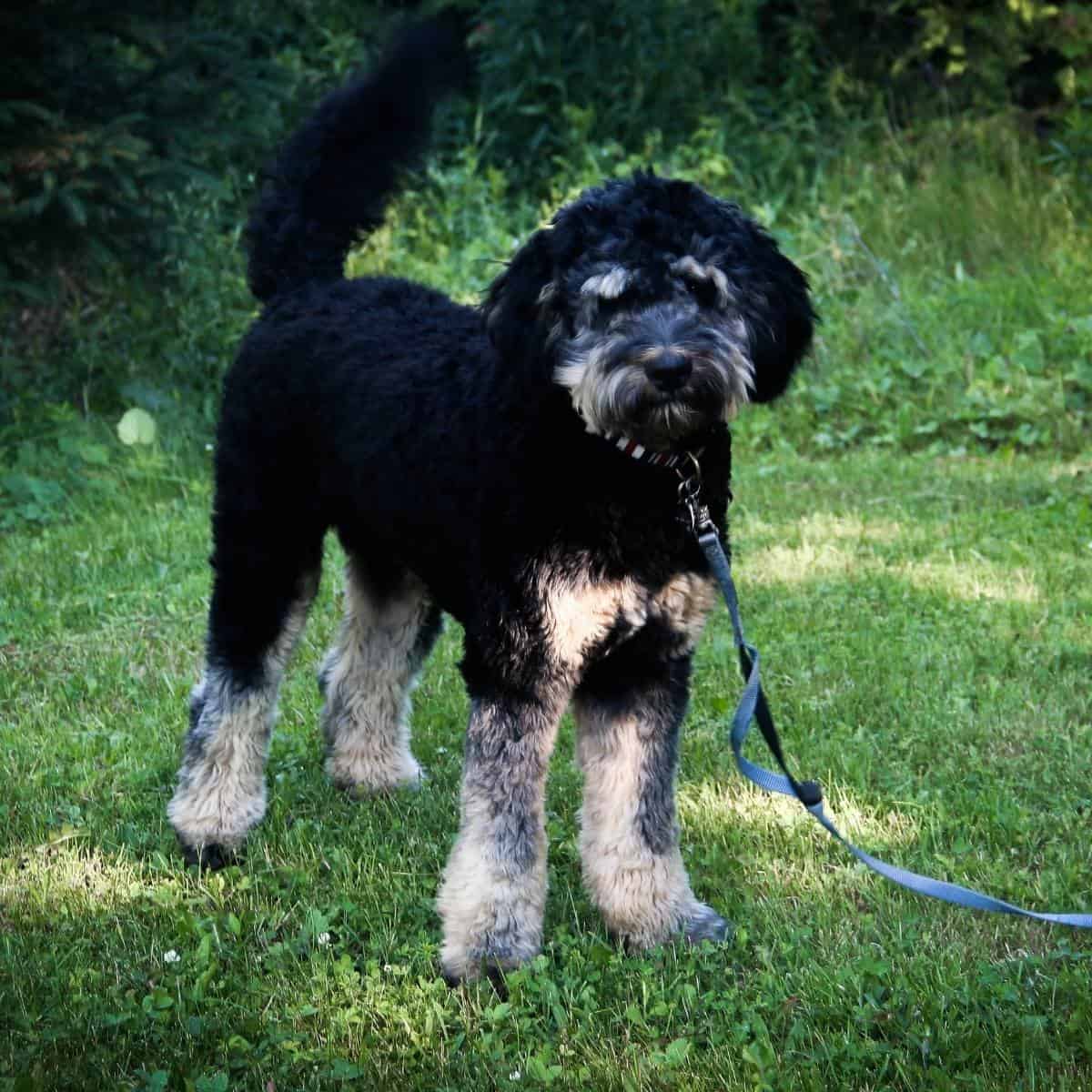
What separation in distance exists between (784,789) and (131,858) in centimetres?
201

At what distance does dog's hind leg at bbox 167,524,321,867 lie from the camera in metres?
4.38

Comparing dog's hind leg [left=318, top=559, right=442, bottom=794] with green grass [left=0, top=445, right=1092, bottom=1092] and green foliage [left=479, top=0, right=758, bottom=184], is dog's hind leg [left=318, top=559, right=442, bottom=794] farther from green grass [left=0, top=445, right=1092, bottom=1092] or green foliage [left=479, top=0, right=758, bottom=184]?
green foliage [left=479, top=0, right=758, bottom=184]

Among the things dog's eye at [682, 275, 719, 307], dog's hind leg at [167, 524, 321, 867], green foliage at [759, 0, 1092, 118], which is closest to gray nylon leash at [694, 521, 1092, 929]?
dog's eye at [682, 275, 719, 307]

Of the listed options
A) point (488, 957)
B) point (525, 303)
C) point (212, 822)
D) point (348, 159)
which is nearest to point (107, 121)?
point (348, 159)

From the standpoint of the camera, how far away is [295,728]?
5.30 m

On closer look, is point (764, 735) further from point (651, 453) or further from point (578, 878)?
point (578, 878)

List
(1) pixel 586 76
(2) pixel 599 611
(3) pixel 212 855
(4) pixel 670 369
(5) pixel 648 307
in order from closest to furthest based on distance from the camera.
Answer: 1. (4) pixel 670 369
2. (5) pixel 648 307
3. (2) pixel 599 611
4. (3) pixel 212 855
5. (1) pixel 586 76

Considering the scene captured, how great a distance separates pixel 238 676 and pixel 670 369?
1894mm

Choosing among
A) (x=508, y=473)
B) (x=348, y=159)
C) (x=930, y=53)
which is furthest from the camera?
(x=930, y=53)

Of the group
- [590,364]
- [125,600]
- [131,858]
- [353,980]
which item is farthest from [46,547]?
[590,364]

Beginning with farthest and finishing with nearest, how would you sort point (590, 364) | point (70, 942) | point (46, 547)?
point (46, 547), point (70, 942), point (590, 364)

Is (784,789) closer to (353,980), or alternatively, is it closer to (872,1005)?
(872,1005)

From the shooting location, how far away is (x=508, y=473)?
139 inches

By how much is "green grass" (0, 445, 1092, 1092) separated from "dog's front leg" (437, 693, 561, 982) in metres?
0.11
